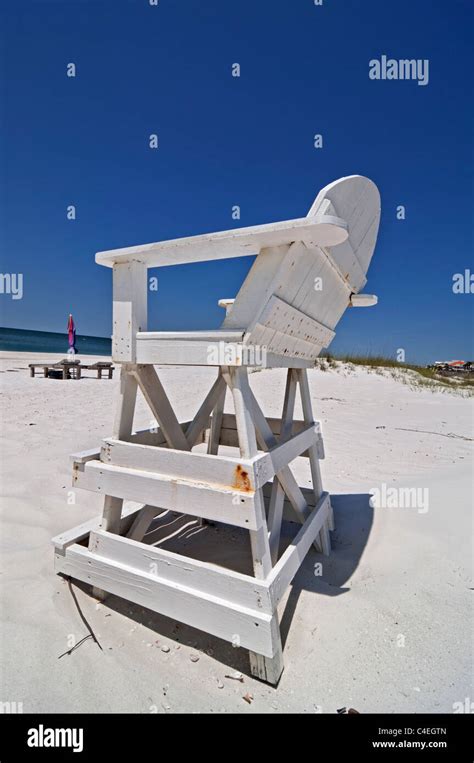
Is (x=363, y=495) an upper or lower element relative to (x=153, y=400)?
lower

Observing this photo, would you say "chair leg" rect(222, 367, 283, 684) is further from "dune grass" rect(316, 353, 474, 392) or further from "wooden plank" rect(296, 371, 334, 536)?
"dune grass" rect(316, 353, 474, 392)

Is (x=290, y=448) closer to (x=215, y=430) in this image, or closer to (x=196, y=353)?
(x=196, y=353)

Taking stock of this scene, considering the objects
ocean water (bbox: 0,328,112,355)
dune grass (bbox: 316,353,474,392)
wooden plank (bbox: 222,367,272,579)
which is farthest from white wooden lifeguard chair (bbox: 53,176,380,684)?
ocean water (bbox: 0,328,112,355)

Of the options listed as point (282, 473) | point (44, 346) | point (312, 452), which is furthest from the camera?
point (44, 346)

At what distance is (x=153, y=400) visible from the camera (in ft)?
7.30

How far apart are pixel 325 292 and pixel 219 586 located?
1.72 m

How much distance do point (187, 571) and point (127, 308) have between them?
4.48 ft

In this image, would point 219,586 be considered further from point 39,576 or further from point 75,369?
point 75,369

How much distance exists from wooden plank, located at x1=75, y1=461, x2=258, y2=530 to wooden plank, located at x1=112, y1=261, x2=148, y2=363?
61 cm

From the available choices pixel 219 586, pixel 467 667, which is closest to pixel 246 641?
pixel 219 586

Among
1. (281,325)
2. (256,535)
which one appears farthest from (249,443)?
(281,325)

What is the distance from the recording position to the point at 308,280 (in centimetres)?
196

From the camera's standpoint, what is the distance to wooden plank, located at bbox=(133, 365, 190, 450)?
2143mm

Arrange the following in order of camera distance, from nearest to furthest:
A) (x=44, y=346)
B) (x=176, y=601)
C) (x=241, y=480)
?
(x=241, y=480), (x=176, y=601), (x=44, y=346)
